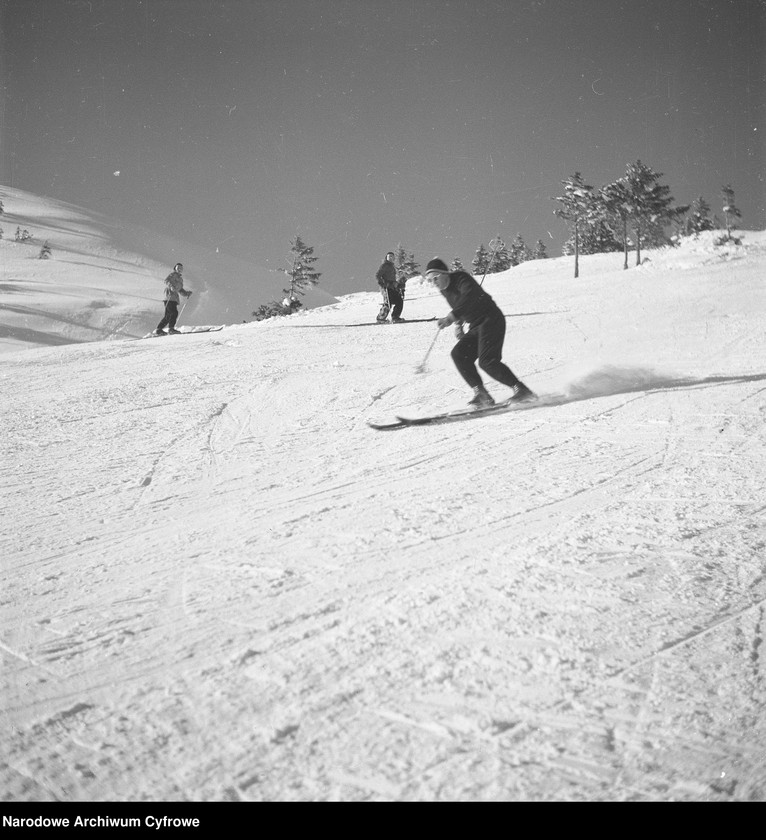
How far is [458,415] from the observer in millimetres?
5891

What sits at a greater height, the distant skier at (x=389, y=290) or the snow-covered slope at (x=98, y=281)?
the snow-covered slope at (x=98, y=281)

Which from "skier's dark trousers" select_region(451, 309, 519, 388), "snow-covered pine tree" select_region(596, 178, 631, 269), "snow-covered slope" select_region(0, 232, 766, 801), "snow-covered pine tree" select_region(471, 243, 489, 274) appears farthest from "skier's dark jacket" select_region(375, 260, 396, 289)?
"snow-covered pine tree" select_region(471, 243, 489, 274)

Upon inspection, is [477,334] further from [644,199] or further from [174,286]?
[644,199]

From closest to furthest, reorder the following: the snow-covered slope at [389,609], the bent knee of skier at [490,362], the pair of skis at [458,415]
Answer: the snow-covered slope at [389,609] → the pair of skis at [458,415] → the bent knee of skier at [490,362]

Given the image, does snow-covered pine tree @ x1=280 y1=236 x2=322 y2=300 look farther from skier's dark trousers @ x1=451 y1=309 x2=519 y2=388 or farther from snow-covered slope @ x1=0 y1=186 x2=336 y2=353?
skier's dark trousers @ x1=451 y1=309 x2=519 y2=388

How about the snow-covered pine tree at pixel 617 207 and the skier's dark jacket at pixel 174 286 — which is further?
the snow-covered pine tree at pixel 617 207

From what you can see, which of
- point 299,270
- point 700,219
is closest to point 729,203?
point 700,219

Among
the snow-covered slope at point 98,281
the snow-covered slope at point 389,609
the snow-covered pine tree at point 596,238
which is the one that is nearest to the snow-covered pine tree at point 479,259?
the snow-covered pine tree at point 596,238

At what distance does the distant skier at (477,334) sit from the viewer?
614 centimetres

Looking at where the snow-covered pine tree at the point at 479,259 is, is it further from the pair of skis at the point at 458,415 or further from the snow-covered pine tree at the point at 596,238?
the pair of skis at the point at 458,415

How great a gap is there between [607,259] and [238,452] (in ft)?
201

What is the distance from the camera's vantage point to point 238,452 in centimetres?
478

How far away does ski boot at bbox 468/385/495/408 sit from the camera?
20.3ft

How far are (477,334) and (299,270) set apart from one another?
5853cm
